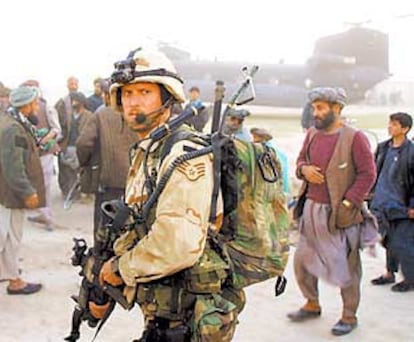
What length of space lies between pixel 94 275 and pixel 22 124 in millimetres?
2957

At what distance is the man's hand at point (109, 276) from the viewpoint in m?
2.30

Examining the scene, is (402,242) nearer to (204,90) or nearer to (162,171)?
(162,171)

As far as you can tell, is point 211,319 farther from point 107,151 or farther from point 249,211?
point 107,151

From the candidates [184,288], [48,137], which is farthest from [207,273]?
[48,137]

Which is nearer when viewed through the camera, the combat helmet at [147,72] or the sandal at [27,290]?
the combat helmet at [147,72]

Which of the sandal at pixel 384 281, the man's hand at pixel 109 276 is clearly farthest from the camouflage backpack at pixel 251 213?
the sandal at pixel 384 281

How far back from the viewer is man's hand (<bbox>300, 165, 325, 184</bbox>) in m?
4.51

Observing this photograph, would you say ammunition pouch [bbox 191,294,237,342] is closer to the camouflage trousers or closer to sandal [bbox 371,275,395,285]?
the camouflage trousers

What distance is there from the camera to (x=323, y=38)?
31.7m

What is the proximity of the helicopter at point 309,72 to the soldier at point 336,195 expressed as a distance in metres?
21.3

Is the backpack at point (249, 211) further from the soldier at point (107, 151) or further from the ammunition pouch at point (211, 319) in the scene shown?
the soldier at point (107, 151)

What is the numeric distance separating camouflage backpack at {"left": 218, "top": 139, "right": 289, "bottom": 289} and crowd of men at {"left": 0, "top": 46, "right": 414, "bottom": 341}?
0.41 feet

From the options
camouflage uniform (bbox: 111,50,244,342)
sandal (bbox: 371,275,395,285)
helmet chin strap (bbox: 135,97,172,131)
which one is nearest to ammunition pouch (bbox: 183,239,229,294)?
camouflage uniform (bbox: 111,50,244,342)

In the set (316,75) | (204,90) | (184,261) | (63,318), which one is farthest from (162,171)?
(316,75)
